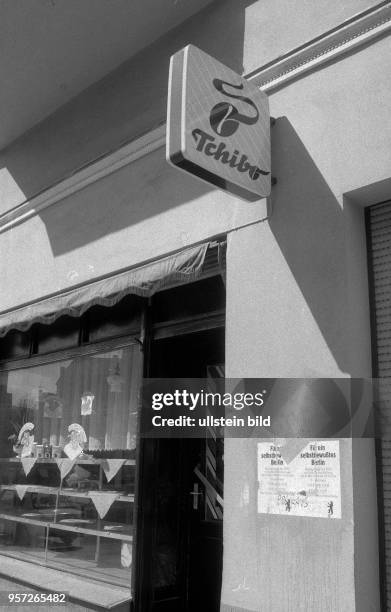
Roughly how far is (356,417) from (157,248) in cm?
231

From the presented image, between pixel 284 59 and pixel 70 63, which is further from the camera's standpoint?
pixel 70 63

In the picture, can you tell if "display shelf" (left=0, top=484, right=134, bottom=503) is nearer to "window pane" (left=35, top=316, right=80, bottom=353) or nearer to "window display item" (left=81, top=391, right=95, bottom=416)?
"window display item" (left=81, top=391, right=95, bottom=416)

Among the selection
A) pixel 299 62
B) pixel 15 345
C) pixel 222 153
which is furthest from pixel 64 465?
pixel 299 62

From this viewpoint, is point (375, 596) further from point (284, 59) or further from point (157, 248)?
point (284, 59)

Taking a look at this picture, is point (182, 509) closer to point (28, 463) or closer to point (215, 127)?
point (28, 463)

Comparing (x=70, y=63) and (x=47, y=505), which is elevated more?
(x=70, y=63)

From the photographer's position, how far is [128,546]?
17.8 feet

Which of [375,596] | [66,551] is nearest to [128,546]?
[66,551]

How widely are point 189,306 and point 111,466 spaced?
169 cm

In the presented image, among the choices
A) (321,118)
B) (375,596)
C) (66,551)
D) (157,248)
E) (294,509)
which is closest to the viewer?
(375,596)

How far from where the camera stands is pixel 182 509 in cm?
566

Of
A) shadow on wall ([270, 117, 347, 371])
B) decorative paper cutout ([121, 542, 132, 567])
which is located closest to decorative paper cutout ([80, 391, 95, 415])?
decorative paper cutout ([121, 542, 132, 567])

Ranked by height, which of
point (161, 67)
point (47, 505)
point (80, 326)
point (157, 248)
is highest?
point (161, 67)

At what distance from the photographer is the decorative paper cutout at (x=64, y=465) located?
20.5 feet
